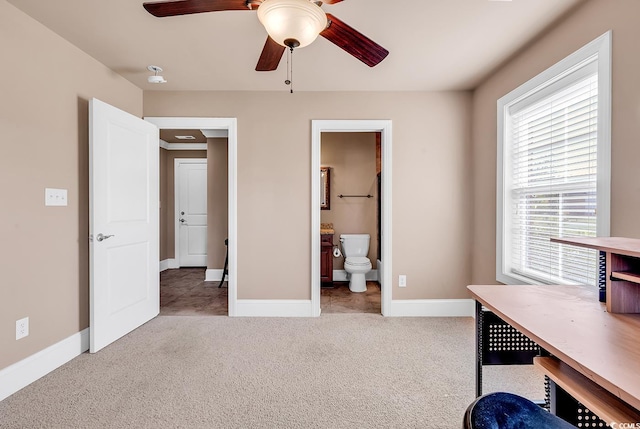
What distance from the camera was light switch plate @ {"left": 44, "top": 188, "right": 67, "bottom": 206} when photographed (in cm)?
214

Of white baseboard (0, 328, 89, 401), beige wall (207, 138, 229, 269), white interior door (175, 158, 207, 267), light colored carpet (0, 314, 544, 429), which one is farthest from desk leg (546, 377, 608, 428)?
white interior door (175, 158, 207, 267)

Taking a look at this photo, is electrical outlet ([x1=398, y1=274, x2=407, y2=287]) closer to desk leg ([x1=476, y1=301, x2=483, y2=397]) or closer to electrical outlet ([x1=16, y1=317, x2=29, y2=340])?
desk leg ([x1=476, y1=301, x2=483, y2=397])

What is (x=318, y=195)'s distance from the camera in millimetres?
3215

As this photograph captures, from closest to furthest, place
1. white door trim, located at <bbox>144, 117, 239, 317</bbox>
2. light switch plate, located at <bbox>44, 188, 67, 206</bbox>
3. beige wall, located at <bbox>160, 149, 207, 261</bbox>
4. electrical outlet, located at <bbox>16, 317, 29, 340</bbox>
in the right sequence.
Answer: electrical outlet, located at <bbox>16, 317, 29, 340</bbox>, light switch plate, located at <bbox>44, 188, 67, 206</bbox>, white door trim, located at <bbox>144, 117, 239, 317</bbox>, beige wall, located at <bbox>160, 149, 207, 261</bbox>

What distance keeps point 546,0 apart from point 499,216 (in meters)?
1.62

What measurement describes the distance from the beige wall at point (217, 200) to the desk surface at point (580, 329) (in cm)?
413

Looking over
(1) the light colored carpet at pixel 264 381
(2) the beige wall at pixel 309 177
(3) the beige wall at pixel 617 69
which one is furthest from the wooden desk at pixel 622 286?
(2) the beige wall at pixel 309 177

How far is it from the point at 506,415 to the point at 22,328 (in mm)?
2726

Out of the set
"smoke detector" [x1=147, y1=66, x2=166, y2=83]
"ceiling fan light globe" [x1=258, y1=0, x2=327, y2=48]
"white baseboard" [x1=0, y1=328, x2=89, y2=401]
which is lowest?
"white baseboard" [x1=0, y1=328, x2=89, y2=401]

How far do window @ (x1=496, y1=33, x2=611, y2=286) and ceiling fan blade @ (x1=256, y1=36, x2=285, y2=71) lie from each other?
1.82 metres

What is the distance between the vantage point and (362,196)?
4.79 m

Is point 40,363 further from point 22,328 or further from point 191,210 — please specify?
point 191,210

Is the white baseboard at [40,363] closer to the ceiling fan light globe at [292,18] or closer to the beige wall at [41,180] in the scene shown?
the beige wall at [41,180]

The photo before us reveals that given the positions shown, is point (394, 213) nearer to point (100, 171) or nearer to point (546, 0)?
point (546, 0)
